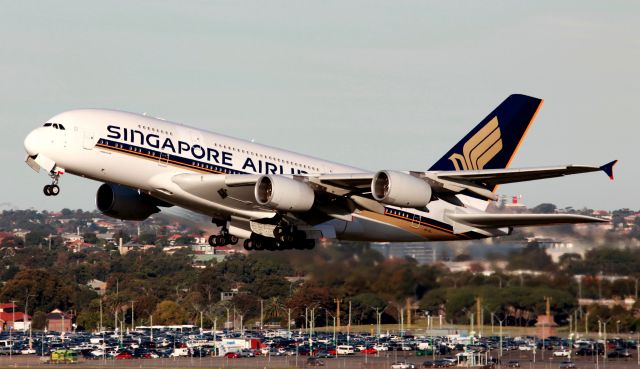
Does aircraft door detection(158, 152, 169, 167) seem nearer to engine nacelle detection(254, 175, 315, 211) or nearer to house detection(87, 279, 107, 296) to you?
engine nacelle detection(254, 175, 315, 211)

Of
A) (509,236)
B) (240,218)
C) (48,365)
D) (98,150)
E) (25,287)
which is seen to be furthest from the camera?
(25,287)

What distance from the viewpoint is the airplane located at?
41.2 meters

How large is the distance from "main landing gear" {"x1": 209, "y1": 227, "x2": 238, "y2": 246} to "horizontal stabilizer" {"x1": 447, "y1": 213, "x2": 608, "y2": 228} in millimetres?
9165

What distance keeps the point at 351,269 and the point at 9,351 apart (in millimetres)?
44114

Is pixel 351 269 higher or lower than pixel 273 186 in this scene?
lower

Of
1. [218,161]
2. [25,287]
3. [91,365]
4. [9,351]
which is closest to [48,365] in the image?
[91,365]

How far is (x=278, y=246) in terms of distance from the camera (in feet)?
154

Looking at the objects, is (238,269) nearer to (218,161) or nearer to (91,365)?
(91,365)

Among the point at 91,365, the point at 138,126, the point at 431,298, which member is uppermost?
the point at 138,126

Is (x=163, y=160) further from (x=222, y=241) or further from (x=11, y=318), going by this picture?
(x=11, y=318)

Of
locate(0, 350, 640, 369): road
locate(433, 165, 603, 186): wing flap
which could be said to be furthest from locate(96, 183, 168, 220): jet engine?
locate(0, 350, 640, 369): road

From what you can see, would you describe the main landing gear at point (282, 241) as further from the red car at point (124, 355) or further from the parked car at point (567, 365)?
the red car at point (124, 355)

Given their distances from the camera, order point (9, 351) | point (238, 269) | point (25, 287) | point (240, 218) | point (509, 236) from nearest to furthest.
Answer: point (240, 218)
point (509, 236)
point (238, 269)
point (9, 351)
point (25, 287)

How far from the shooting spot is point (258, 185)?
4153 cm
